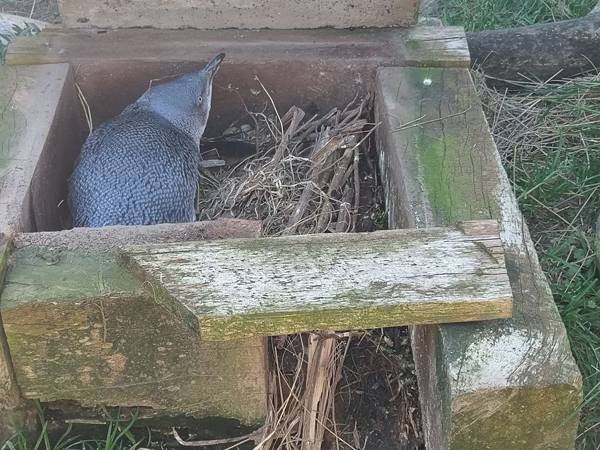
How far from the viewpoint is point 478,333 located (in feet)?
6.08

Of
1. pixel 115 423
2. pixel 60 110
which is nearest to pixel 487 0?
pixel 60 110

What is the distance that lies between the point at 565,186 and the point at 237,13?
4.39 ft

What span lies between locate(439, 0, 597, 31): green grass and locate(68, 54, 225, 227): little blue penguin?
1869mm

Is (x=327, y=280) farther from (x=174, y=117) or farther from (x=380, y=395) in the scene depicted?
(x=174, y=117)

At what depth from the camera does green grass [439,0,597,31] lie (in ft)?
14.3

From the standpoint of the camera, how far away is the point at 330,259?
Result: 190 centimetres

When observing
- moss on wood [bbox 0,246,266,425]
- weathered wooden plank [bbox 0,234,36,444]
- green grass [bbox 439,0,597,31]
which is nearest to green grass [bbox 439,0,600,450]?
green grass [bbox 439,0,597,31]

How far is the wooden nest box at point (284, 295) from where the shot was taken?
5.92 ft

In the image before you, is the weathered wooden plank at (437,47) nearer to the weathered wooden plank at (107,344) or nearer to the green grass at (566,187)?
the green grass at (566,187)

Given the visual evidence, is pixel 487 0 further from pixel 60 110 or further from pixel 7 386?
pixel 7 386

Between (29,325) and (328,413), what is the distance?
2.77 feet

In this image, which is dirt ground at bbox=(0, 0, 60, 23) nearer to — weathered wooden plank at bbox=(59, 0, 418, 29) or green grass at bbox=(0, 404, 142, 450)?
weathered wooden plank at bbox=(59, 0, 418, 29)

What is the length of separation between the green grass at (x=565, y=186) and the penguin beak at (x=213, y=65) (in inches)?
44.5

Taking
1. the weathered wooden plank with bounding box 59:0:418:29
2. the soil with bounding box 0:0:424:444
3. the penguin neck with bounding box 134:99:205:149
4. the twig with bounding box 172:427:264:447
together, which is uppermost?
the weathered wooden plank with bounding box 59:0:418:29
